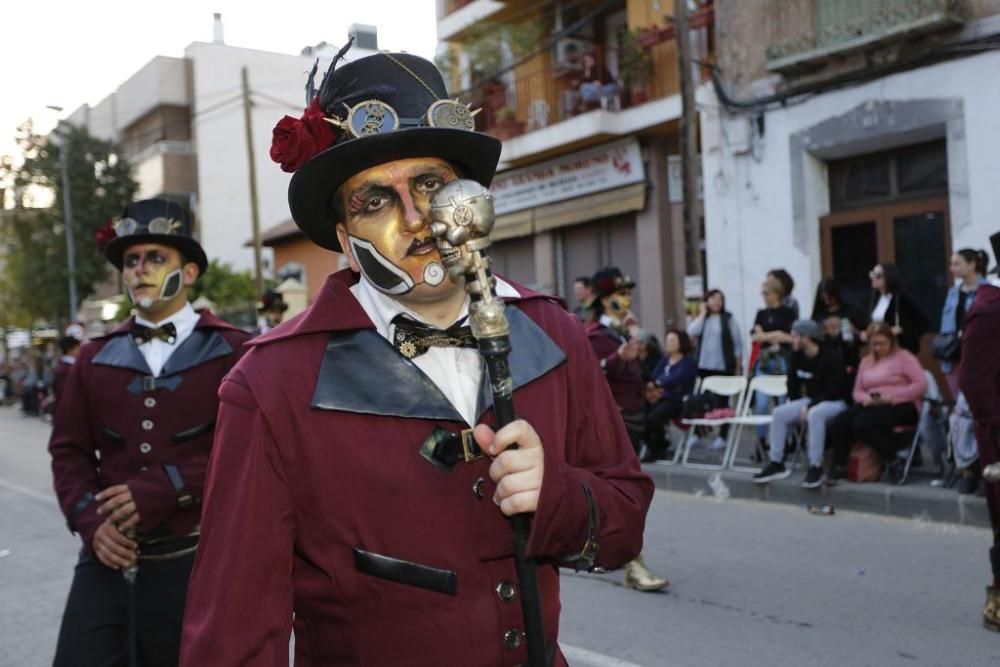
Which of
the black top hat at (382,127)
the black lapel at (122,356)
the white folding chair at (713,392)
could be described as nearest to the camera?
the black top hat at (382,127)

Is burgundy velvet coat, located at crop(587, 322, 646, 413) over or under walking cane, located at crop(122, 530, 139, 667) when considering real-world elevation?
over

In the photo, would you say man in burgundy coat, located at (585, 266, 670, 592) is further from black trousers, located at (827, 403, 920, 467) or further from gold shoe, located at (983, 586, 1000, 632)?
black trousers, located at (827, 403, 920, 467)

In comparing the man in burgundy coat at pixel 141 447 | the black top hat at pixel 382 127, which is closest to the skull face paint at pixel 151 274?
the man in burgundy coat at pixel 141 447

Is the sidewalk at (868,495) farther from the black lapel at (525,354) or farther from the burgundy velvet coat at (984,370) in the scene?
the black lapel at (525,354)

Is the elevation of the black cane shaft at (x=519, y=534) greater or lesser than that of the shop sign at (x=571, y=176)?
lesser

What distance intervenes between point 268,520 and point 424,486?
30 centimetres

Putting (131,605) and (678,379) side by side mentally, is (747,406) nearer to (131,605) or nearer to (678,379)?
(678,379)

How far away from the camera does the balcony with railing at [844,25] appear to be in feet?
37.0

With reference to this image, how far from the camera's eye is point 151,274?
4.07 metres

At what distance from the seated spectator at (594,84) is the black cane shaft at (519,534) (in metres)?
16.0

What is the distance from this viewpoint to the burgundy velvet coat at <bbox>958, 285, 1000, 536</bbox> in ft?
15.8

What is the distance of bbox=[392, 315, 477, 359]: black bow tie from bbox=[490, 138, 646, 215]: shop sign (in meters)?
14.6

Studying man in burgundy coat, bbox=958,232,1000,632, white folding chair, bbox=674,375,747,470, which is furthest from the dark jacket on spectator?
man in burgundy coat, bbox=958,232,1000,632

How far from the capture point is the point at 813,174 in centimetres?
1320
